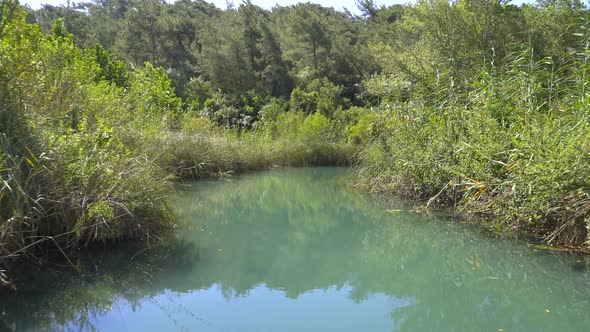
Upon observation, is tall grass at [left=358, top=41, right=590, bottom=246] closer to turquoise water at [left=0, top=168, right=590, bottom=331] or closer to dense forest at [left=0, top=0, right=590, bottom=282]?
dense forest at [left=0, top=0, right=590, bottom=282]

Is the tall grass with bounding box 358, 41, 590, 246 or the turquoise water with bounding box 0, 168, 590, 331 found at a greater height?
the tall grass with bounding box 358, 41, 590, 246

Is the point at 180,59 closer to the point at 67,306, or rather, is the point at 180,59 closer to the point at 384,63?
the point at 384,63

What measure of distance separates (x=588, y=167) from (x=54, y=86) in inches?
257

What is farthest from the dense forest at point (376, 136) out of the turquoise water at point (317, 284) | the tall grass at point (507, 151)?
the turquoise water at point (317, 284)

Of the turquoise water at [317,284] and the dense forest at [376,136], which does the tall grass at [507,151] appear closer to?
the dense forest at [376,136]

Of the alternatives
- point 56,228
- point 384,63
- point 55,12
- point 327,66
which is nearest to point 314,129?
point 384,63

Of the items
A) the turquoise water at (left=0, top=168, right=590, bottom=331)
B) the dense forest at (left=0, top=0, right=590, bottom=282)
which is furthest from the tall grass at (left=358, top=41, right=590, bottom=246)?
the turquoise water at (left=0, top=168, right=590, bottom=331)

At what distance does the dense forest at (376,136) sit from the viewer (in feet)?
16.3

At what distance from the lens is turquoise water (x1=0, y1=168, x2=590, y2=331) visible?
4078mm

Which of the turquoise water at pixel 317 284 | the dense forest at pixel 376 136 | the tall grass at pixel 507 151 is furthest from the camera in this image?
the tall grass at pixel 507 151

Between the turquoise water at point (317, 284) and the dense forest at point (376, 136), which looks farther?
the dense forest at point (376, 136)

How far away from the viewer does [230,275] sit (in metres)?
5.30

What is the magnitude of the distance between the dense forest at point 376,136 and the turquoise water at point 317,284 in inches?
17.6

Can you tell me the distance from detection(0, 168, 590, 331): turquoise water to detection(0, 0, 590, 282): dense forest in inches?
17.6
